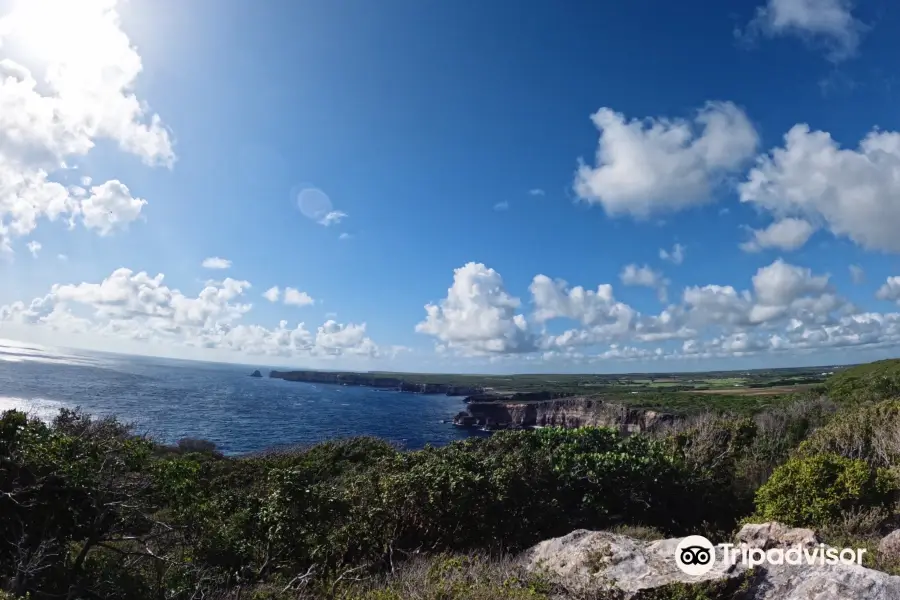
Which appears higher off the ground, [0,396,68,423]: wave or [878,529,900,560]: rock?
[878,529,900,560]: rock

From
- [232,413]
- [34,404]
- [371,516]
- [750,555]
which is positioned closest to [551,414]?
[232,413]

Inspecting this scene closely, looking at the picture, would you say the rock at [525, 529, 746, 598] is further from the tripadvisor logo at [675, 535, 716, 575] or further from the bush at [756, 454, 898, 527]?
the bush at [756, 454, 898, 527]

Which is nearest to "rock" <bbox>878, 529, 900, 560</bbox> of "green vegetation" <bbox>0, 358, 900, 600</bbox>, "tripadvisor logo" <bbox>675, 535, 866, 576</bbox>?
"tripadvisor logo" <bbox>675, 535, 866, 576</bbox>

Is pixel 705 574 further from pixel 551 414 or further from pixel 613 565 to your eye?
pixel 551 414

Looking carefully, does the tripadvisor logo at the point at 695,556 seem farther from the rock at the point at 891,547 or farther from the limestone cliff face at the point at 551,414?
the limestone cliff face at the point at 551,414

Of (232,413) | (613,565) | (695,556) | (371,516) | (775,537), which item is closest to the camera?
(695,556)

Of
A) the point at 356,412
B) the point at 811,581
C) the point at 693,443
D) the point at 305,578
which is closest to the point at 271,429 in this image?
the point at 356,412

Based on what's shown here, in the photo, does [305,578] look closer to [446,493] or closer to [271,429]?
[446,493]
